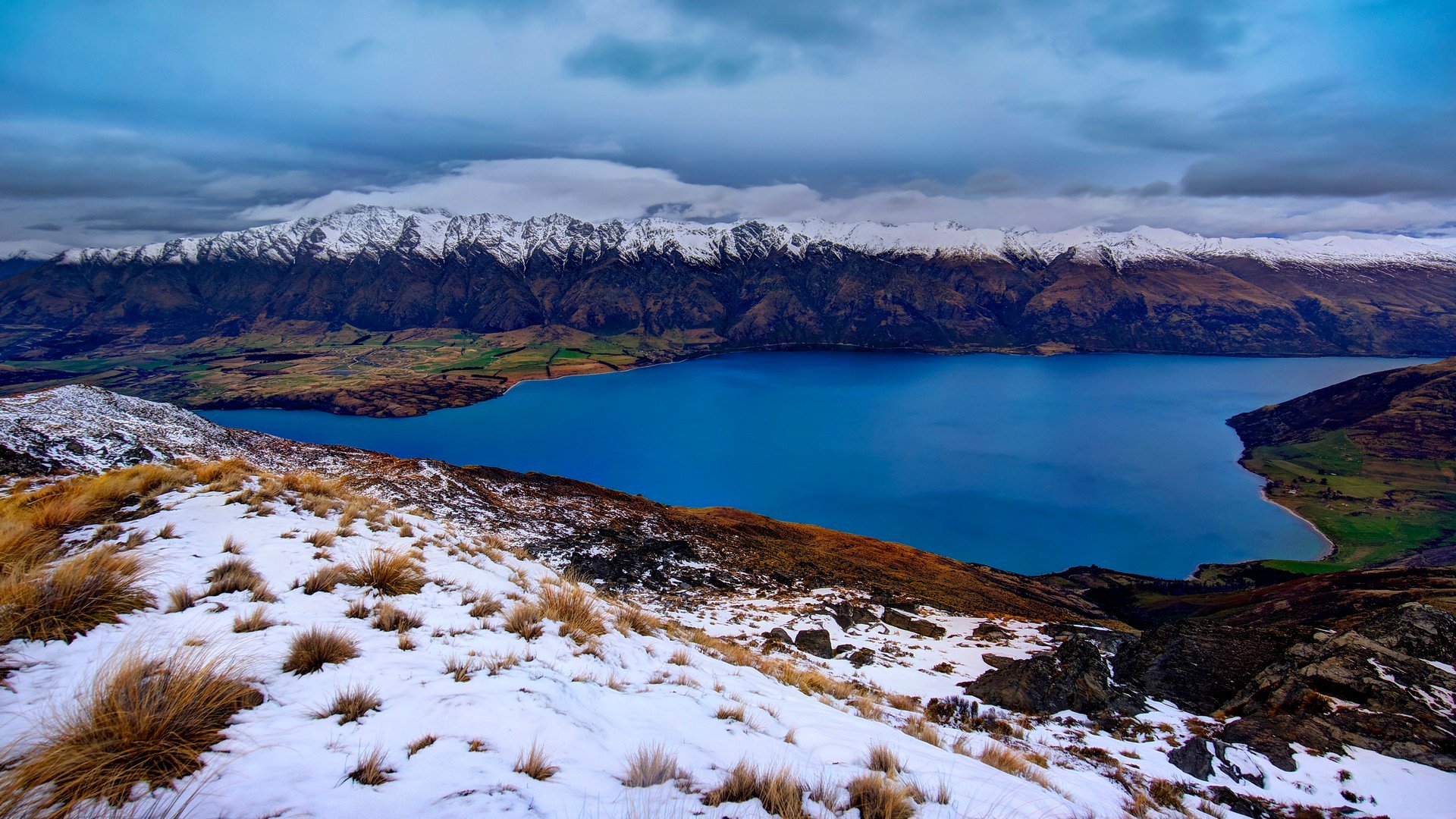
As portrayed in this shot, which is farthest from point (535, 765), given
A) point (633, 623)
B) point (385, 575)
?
point (633, 623)

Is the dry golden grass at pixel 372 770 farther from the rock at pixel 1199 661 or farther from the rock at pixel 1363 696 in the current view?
the rock at pixel 1199 661

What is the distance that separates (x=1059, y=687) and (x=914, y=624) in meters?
8.44

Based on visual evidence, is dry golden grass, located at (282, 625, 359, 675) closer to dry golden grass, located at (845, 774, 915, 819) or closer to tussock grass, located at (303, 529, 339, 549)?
tussock grass, located at (303, 529, 339, 549)

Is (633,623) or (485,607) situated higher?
(485,607)

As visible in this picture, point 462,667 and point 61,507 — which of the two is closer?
point 462,667

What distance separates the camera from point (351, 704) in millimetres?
3305

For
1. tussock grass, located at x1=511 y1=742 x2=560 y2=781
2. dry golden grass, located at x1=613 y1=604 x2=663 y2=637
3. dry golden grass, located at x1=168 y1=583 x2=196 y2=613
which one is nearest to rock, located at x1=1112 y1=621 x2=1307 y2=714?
dry golden grass, located at x1=613 y1=604 x2=663 y2=637

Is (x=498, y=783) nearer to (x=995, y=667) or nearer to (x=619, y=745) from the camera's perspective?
(x=619, y=745)

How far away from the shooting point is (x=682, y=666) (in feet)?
20.6

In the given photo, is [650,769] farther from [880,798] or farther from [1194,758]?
[1194,758]

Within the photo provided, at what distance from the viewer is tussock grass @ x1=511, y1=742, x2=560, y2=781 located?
9.72ft

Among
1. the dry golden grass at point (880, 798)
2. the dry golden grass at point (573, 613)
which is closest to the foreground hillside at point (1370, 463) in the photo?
the dry golden grass at point (573, 613)

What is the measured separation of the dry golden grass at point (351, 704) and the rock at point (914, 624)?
17.4 metres

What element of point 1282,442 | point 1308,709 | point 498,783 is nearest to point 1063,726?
point 1308,709
